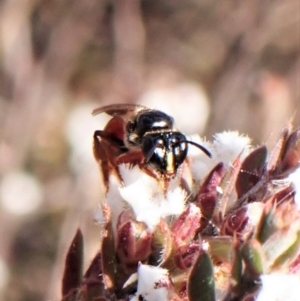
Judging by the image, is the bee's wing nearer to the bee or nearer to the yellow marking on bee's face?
the bee

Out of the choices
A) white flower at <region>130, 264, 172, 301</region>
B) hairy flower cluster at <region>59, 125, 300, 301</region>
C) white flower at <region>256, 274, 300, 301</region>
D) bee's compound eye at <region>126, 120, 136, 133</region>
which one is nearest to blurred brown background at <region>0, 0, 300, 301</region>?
bee's compound eye at <region>126, 120, 136, 133</region>

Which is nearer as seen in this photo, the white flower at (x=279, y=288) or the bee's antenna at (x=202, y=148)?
the white flower at (x=279, y=288)

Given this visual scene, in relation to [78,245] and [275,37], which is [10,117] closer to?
[275,37]

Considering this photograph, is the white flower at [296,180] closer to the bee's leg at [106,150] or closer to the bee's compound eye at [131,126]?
the bee's leg at [106,150]

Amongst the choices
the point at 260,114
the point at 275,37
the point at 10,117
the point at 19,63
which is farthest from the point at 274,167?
the point at 275,37

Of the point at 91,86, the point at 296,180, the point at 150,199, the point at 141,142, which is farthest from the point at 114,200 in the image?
the point at 91,86

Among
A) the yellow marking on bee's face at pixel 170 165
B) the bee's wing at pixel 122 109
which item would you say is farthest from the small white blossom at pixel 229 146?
the bee's wing at pixel 122 109

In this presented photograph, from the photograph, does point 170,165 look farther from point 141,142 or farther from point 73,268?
point 73,268
